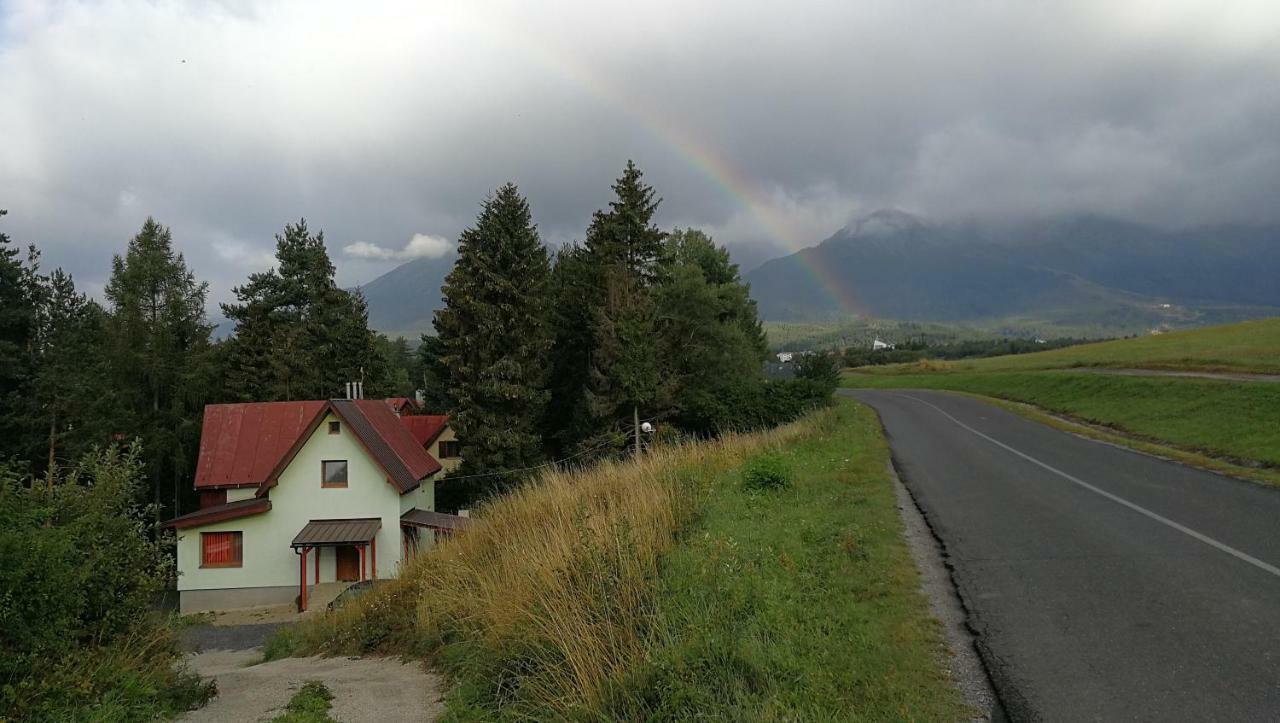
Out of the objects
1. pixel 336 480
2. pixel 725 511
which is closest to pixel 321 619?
pixel 725 511

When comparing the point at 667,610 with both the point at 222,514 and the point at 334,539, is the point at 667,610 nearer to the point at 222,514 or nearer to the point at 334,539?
the point at 334,539

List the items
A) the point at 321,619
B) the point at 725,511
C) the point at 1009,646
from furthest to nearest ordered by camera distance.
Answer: the point at 321,619
the point at 725,511
the point at 1009,646

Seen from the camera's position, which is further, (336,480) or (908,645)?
(336,480)

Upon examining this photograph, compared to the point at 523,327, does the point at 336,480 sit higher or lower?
lower

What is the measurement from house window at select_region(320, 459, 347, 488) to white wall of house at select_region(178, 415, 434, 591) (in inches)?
7.7

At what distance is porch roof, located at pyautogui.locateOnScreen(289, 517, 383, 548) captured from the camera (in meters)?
26.4

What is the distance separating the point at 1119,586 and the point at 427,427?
4554 centimetres

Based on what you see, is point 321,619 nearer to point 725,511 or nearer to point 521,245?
point 725,511

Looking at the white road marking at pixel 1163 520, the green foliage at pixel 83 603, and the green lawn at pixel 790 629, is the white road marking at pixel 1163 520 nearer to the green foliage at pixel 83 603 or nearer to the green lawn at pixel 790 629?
the green lawn at pixel 790 629

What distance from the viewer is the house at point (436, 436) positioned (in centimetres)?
4662

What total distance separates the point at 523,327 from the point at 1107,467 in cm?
2844

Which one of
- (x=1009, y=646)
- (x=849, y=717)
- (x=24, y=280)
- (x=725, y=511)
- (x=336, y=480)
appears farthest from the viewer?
(x=24, y=280)

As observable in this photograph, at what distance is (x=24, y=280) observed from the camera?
1448 inches

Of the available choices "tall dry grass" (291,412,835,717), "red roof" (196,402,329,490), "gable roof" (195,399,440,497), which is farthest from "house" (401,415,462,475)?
"tall dry grass" (291,412,835,717)
